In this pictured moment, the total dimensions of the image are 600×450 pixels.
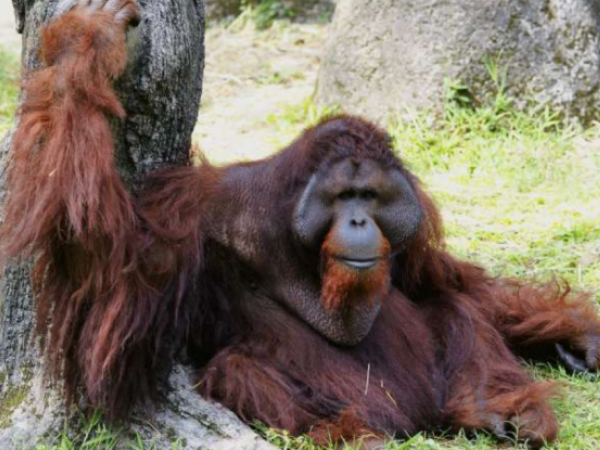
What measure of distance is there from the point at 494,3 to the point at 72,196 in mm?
4525

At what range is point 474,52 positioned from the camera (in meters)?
6.99

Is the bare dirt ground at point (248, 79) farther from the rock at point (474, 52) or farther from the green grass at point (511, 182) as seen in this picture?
the rock at point (474, 52)

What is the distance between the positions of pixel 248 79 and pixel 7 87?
6.15 ft

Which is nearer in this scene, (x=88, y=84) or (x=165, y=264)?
(x=88, y=84)

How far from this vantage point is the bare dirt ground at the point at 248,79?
24.6 ft

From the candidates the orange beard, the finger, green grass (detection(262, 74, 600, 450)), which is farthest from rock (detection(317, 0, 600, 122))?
the orange beard

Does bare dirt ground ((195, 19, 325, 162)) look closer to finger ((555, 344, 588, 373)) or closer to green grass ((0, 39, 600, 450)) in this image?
green grass ((0, 39, 600, 450))

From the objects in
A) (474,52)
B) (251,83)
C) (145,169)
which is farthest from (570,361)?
(251,83)

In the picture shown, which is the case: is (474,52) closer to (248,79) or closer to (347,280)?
(248,79)

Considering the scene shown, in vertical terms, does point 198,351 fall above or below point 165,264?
below

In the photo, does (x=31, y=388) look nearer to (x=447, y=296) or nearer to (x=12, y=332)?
(x=12, y=332)

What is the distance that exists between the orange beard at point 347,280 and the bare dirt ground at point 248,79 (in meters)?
3.35

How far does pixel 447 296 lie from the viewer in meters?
4.29

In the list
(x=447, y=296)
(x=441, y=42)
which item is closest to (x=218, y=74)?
(x=441, y=42)
